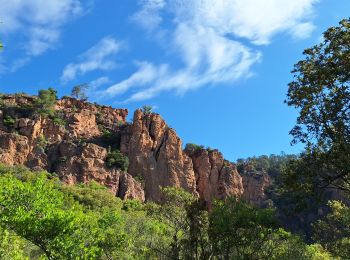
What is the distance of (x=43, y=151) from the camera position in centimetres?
8119

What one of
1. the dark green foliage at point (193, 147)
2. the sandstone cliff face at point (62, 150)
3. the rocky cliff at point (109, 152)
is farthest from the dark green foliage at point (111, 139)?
the dark green foliage at point (193, 147)

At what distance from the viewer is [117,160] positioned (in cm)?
8362

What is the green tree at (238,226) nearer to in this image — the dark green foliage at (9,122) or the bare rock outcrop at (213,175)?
the bare rock outcrop at (213,175)

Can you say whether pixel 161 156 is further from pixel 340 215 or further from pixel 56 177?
pixel 340 215

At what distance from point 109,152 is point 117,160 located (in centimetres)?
330

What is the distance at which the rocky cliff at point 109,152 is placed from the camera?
79438mm

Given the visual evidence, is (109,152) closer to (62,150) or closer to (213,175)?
(62,150)

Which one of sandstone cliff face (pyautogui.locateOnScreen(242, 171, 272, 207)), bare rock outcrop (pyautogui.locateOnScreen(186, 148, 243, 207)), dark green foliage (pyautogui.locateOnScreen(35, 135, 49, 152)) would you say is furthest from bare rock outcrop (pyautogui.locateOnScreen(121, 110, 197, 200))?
sandstone cliff face (pyautogui.locateOnScreen(242, 171, 272, 207))

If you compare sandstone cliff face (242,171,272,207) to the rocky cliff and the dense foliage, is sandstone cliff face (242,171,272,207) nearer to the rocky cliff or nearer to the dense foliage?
the rocky cliff

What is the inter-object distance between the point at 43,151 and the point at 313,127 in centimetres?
6993

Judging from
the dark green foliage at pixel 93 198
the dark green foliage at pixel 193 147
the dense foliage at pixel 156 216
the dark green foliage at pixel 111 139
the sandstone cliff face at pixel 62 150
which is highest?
the dark green foliage at pixel 193 147

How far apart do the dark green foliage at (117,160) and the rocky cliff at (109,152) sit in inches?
35.3

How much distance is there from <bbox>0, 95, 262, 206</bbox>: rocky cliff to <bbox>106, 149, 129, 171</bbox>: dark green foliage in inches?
35.3

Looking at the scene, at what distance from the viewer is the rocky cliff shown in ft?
261
